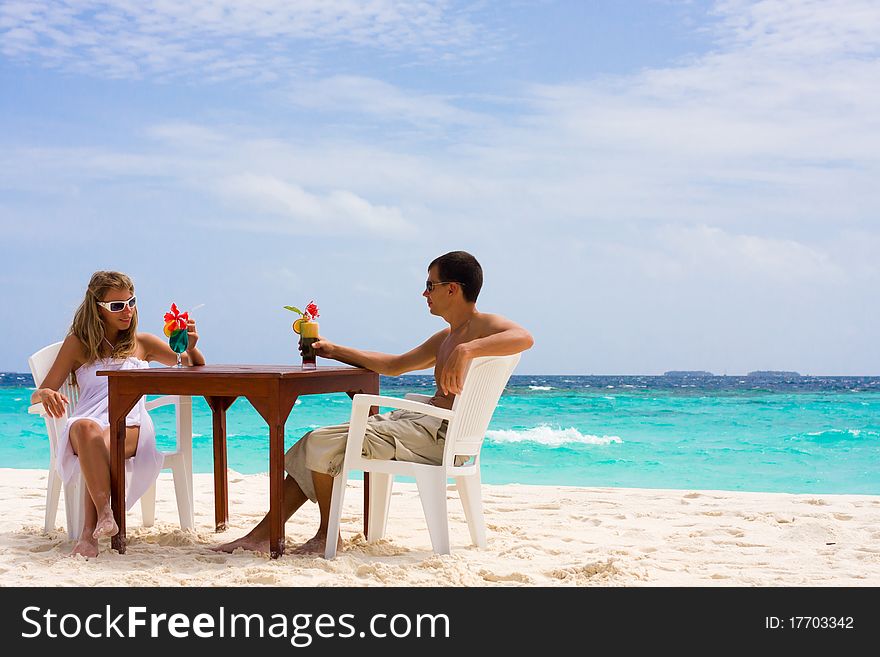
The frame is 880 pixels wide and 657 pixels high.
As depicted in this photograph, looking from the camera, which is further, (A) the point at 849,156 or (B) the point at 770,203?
(B) the point at 770,203

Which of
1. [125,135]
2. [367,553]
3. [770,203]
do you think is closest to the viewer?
[367,553]

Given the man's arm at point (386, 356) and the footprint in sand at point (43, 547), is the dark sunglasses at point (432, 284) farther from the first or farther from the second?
the footprint in sand at point (43, 547)

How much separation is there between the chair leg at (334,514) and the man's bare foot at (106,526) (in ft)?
2.81

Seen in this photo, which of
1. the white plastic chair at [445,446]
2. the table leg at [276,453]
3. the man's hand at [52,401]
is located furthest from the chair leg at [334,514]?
the man's hand at [52,401]

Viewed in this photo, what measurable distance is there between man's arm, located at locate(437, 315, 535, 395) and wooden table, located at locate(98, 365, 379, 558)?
0.52 m

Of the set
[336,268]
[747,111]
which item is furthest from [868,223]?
[336,268]

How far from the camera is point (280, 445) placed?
3.78 metres

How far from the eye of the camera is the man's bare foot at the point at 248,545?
157 inches

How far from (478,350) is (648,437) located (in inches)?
474

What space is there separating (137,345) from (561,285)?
69.7 feet

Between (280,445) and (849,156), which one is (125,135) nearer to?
(849,156)

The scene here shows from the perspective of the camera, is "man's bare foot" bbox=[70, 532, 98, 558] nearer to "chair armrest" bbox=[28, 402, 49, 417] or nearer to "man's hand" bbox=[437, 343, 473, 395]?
"chair armrest" bbox=[28, 402, 49, 417]

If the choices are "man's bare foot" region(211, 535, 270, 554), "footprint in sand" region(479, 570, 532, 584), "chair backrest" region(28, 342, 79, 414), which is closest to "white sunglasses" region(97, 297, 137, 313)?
"chair backrest" region(28, 342, 79, 414)

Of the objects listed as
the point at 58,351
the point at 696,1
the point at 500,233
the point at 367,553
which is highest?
the point at 696,1
